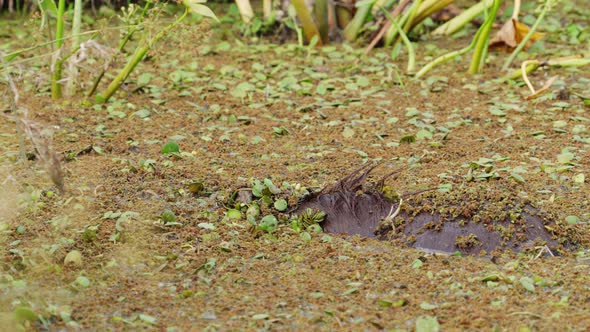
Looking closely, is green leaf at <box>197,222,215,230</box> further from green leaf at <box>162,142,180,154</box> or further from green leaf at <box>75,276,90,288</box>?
green leaf at <box>162,142,180,154</box>

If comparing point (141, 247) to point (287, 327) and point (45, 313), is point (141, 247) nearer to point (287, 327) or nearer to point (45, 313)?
point (45, 313)

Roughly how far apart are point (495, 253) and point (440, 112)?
1263 mm

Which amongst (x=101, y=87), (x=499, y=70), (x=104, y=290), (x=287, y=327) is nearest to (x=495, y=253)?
(x=287, y=327)

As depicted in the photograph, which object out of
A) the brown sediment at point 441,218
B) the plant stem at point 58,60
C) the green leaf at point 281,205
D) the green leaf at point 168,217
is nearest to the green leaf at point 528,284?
the brown sediment at point 441,218

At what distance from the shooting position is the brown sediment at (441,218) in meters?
2.59

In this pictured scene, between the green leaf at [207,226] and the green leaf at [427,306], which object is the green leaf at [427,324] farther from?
the green leaf at [207,226]

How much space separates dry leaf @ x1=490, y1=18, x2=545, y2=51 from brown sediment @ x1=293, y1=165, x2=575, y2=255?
63.1 inches

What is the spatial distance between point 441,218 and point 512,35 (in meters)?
1.86

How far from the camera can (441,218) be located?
8.78 ft

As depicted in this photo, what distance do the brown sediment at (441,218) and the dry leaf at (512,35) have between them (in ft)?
5.26

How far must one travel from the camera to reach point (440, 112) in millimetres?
3678

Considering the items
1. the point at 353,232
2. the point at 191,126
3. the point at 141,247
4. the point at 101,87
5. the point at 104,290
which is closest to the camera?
the point at 104,290

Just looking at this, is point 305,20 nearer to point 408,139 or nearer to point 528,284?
point 408,139

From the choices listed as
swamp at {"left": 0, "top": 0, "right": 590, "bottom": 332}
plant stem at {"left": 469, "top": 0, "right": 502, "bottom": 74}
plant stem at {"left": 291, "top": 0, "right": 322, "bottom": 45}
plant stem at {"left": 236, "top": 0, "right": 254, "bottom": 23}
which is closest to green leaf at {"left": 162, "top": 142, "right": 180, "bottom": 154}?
swamp at {"left": 0, "top": 0, "right": 590, "bottom": 332}
